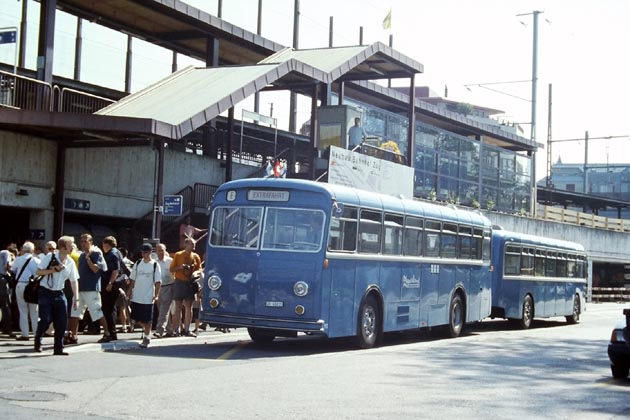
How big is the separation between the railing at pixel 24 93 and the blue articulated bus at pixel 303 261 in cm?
805

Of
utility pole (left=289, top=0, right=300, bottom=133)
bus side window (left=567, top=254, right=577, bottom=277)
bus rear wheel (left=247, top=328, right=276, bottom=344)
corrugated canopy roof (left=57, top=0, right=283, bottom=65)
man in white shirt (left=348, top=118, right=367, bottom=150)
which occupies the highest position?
utility pole (left=289, top=0, right=300, bottom=133)

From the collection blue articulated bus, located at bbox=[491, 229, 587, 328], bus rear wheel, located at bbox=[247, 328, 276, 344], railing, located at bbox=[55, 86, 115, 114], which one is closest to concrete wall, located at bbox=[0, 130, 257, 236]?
railing, located at bbox=[55, 86, 115, 114]

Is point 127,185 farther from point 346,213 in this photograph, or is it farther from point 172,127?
point 346,213

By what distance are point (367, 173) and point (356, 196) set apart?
55.0 feet

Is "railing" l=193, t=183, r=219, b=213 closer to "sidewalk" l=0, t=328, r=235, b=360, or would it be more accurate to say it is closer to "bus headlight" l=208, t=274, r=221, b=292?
"sidewalk" l=0, t=328, r=235, b=360

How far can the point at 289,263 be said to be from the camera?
1634cm

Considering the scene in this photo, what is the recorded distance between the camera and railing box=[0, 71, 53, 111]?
885 inches

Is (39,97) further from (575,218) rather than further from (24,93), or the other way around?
(575,218)

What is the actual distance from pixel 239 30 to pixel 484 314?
564 inches

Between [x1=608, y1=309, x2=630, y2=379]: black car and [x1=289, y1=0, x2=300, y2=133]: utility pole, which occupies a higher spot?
[x1=289, y1=0, x2=300, y2=133]: utility pole

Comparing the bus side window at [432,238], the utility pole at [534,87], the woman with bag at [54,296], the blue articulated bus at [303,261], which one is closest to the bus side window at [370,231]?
the blue articulated bus at [303,261]

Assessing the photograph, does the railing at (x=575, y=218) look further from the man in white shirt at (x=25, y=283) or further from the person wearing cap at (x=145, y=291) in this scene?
the man in white shirt at (x=25, y=283)

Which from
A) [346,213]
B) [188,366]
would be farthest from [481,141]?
[188,366]

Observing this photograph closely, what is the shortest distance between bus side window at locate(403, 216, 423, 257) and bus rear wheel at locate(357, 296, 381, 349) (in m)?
1.82
